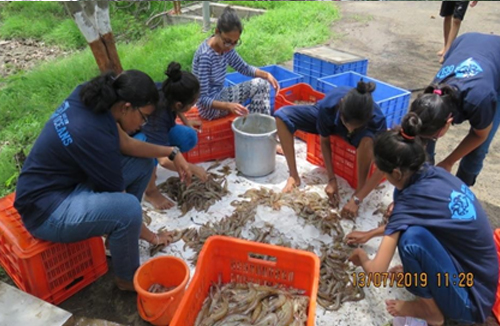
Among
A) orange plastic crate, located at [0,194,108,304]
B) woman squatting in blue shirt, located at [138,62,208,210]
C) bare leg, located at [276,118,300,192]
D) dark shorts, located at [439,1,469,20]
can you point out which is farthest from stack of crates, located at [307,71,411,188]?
dark shorts, located at [439,1,469,20]

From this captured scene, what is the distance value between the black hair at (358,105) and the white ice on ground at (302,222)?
3.33 feet

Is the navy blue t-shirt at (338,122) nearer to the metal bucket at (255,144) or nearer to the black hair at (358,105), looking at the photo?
the black hair at (358,105)

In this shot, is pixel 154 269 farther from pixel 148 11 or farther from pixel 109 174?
pixel 148 11

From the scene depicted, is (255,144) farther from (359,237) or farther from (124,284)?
(124,284)

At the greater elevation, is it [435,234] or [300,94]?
[435,234]

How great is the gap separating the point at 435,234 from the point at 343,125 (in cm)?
147

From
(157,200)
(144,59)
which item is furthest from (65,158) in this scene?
(144,59)

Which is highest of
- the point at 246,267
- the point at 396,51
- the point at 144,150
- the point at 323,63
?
the point at 144,150

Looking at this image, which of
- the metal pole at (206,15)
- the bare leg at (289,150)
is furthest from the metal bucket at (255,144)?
the metal pole at (206,15)

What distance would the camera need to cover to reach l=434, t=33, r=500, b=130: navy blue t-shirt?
2951 mm

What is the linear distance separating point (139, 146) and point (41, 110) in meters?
3.37

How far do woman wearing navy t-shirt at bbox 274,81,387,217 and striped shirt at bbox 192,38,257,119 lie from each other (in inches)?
32.0

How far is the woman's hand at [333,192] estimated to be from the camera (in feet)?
12.7

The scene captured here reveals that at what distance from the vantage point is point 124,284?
299 centimetres
